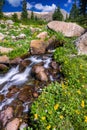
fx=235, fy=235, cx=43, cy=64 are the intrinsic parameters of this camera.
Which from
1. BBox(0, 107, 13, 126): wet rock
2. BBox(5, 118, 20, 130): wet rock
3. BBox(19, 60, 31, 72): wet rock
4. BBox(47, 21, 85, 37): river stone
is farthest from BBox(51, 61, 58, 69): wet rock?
BBox(47, 21, 85, 37): river stone

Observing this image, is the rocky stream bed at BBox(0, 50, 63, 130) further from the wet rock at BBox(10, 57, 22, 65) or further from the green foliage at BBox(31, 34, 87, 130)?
the green foliage at BBox(31, 34, 87, 130)

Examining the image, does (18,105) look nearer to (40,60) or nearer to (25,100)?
(25,100)

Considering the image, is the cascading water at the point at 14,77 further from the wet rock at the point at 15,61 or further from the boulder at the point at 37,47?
the boulder at the point at 37,47

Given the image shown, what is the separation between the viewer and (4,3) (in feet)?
246

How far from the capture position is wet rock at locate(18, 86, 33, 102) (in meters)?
9.20

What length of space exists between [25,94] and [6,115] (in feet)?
5.10

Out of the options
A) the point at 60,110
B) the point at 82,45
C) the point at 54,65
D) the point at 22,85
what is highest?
the point at 60,110

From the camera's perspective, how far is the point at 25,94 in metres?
9.54

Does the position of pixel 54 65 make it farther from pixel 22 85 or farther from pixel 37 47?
pixel 37 47

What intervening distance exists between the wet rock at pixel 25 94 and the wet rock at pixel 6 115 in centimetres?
80

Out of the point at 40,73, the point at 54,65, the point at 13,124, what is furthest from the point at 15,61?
the point at 13,124

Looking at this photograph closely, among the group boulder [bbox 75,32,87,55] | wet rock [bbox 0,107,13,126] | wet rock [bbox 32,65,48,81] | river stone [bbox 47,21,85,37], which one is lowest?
river stone [bbox 47,21,85,37]

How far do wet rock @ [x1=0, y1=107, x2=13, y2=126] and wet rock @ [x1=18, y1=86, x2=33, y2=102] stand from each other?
31.5 inches

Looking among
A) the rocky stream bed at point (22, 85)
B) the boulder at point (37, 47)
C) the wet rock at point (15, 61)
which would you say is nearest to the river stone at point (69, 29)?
the boulder at point (37, 47)
